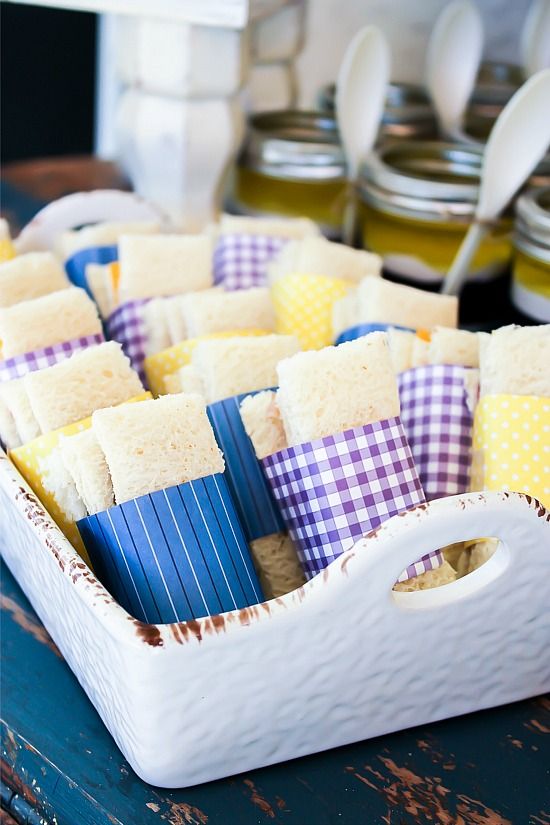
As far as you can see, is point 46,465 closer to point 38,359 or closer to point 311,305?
point 38,359

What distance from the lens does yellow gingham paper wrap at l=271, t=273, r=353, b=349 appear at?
0.84 metres

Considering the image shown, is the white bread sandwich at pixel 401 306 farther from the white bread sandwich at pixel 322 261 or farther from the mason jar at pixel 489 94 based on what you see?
the mason jar at pixel 489 94

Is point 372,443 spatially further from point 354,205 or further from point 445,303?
point 354,205

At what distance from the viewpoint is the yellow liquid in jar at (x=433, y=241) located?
100cm

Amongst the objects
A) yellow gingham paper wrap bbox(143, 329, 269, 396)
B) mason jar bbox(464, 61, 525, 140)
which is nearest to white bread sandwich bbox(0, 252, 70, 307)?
yellow gingham paper wrap bbox(143, 329, 269, 396)

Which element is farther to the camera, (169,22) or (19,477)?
(169,22)

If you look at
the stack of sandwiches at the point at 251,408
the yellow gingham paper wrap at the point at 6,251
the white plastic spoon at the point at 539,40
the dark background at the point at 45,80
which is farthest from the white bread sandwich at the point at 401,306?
the dark background at the point at 45,80

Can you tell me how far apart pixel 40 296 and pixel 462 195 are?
0.46 m

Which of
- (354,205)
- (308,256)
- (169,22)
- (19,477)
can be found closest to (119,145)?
(169,22)

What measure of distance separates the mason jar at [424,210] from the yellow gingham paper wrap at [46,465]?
460 mm

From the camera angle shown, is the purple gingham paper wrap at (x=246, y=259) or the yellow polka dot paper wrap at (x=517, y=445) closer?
the yellow polka dot paper wrap at (x=517, y=445)

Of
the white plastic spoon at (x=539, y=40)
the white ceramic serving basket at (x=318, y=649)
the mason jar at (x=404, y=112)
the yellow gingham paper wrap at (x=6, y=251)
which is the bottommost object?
the white ceramic serving basket at (x=318, y=649)

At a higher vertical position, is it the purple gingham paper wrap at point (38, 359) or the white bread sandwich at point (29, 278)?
the white bread sandwich at point (29, 278)

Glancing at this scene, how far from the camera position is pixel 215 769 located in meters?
0.56
